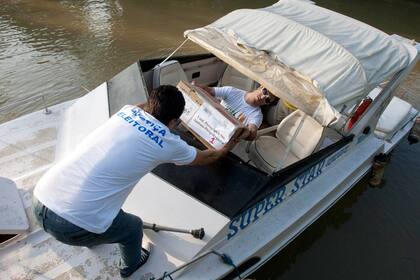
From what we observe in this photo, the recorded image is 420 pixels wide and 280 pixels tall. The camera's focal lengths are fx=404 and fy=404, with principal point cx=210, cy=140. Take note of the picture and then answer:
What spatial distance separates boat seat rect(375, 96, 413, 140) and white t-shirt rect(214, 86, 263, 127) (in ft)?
8.12

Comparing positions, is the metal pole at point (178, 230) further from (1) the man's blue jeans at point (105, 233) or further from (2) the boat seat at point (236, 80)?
(2) the boat seat at point (236, 80)

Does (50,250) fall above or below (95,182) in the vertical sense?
below

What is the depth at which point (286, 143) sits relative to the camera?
424 cm

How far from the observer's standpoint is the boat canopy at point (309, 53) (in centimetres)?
377

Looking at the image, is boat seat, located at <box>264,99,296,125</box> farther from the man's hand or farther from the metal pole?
the metal pole

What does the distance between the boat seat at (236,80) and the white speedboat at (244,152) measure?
0.02 meters

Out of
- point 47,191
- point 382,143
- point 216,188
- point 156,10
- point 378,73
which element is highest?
point 378,73

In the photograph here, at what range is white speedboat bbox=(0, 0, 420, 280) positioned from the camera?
3172 millimetres

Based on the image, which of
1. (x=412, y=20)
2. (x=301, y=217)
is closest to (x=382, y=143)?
(x=301, y=217)

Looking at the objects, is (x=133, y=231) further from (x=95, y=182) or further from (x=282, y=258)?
→ (x=282, y=258)

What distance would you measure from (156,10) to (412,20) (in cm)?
851

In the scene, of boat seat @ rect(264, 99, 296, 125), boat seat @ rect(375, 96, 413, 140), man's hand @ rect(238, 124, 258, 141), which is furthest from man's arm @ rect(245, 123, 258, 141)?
boat seat @ rect(375, 96, 413, 140)

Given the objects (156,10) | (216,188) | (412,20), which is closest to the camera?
(216,188)

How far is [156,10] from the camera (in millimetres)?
11727
